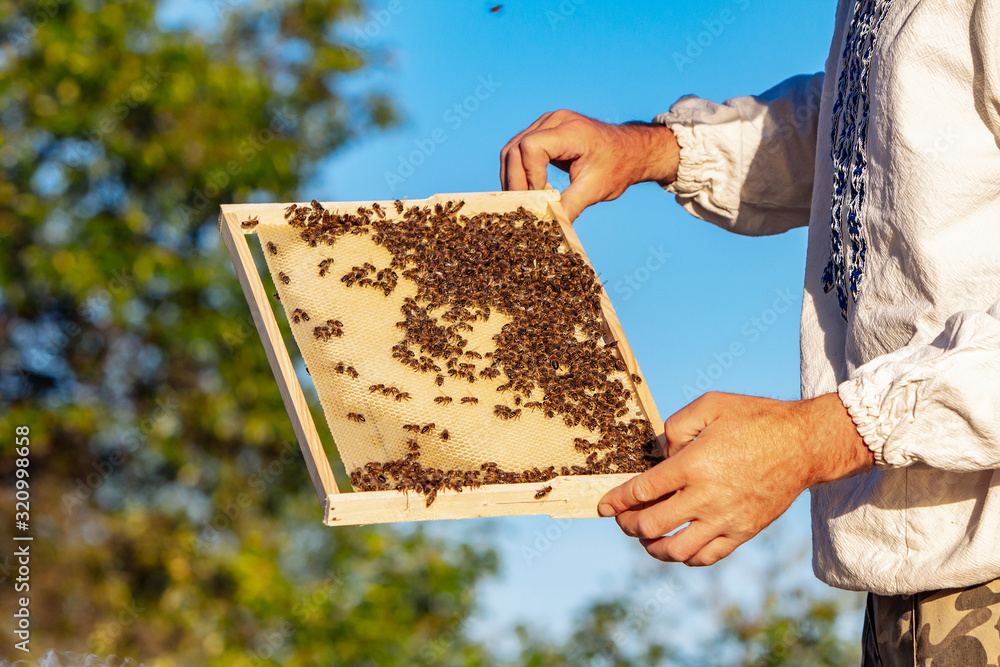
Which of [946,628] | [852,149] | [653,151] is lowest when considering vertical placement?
[946,628]

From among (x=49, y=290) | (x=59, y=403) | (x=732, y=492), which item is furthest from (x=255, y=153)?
(x=732, y=492)

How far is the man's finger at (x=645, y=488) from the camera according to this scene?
264cm

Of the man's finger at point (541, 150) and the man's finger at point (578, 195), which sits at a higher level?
the man's finger at point (541, 150)

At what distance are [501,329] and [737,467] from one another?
127 centimetres

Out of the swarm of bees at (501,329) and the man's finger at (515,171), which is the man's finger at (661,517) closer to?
the swarm of bees at (501,329)

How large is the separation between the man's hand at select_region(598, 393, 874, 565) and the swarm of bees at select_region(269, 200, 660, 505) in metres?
0.33

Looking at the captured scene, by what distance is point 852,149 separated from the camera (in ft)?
10.3

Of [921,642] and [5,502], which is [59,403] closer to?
[5,502]

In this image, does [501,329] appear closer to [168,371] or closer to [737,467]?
[737,467]

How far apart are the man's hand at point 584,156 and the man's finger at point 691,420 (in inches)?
61.4

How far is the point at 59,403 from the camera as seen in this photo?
8742mm

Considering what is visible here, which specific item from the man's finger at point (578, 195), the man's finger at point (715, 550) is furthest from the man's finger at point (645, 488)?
the man's finger at point (578, 195)

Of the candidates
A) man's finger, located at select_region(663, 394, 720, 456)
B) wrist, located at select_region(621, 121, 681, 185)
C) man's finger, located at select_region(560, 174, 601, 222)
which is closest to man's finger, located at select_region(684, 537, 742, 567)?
man's finger, located at select_region(663, 394, 720, 456)

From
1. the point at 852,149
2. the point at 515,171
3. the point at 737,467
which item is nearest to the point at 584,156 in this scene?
the point at 515,171
